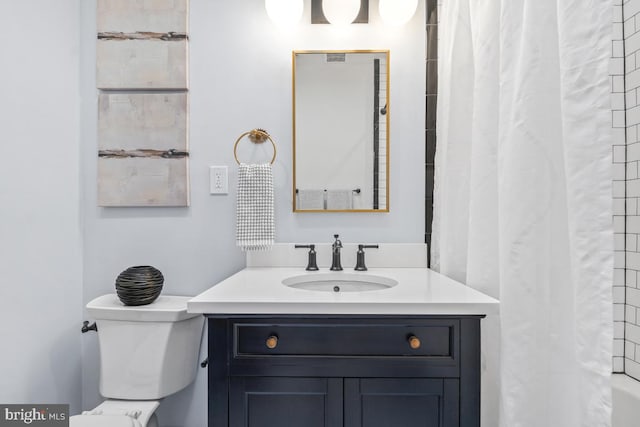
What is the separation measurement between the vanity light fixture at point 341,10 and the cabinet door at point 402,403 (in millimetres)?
1359

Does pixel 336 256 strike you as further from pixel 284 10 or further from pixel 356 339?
pixel 284 10

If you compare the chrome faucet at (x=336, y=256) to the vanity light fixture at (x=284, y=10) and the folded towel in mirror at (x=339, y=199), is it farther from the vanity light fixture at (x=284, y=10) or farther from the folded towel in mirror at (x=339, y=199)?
the vanity light fixture at (x=284, y=10)

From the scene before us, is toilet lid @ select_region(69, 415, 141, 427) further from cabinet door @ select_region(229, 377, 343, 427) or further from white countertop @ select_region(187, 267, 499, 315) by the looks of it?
white countertop @ select_region(187, 267, 499, 315)

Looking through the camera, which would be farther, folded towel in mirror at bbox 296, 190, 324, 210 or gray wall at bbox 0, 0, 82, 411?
folded towel in mirror at bbox 296, 190, 324, 210

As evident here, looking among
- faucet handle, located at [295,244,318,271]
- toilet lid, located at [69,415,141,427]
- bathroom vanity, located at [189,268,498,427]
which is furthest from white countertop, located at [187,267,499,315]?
toilet lid, located at [69,415,141,427]

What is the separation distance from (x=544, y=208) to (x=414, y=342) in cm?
46

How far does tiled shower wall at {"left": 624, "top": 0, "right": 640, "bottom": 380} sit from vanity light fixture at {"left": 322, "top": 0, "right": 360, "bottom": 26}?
881 mm

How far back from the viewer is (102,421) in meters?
1.13

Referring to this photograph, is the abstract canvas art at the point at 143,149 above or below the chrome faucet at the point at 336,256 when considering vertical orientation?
above

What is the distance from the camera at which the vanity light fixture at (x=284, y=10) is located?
151cm

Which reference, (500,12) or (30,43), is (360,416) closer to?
(500,12)

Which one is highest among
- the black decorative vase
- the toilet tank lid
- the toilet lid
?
the black decorative vase

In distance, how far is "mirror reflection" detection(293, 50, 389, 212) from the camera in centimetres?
157

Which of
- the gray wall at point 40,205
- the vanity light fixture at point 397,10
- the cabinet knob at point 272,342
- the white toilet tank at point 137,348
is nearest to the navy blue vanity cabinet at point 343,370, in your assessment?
the cabinet knob at point 272,342
